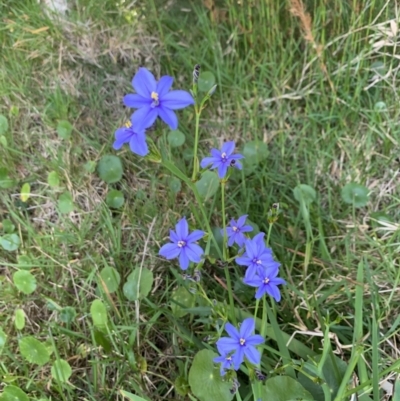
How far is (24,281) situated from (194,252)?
746 mm

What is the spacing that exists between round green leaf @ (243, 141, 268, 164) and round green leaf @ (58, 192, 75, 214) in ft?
2.34

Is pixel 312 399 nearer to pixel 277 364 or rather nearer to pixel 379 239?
pixel 277 364

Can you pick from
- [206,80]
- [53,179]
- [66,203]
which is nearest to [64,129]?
[53,179]

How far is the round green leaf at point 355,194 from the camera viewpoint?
1815 millimetres

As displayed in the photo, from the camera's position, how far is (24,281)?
1724mm

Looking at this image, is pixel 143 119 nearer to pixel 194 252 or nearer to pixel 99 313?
pixel 194 252

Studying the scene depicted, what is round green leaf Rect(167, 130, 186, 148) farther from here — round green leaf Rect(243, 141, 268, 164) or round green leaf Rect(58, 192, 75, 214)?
round green leaf Rect(58, 192, 75, 214)

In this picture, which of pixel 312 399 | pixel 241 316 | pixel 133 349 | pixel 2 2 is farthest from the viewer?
pixel 2 2

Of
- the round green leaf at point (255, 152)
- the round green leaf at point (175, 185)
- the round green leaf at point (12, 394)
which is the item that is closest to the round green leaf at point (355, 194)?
→ the round green leaf at point (255, 152)

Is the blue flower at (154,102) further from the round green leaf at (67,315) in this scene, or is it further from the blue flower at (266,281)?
the round green leaf at (67,315)

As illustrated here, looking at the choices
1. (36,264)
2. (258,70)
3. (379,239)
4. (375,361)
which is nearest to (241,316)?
(375,361)

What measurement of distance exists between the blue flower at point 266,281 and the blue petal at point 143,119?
50cm

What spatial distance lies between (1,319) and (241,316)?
2.89 feet

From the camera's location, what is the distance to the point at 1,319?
1761mm
